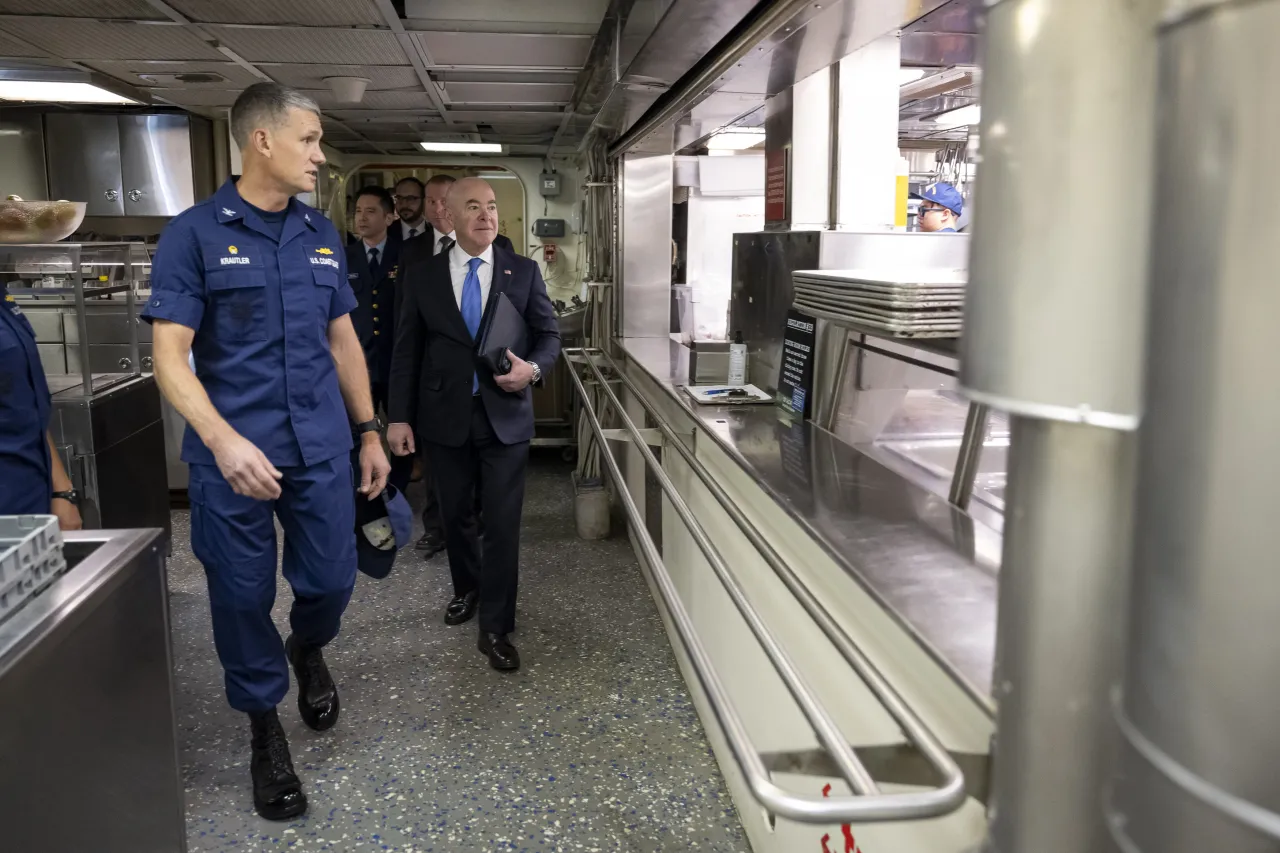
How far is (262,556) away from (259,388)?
0.39m

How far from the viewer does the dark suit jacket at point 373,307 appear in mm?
4141

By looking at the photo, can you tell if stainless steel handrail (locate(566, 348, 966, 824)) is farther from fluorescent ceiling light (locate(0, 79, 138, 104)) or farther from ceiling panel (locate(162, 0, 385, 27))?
fluorescent ceiling light (locate(0, 79, 138, 104))

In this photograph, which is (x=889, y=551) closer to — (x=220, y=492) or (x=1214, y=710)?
(x=1214, y=710)

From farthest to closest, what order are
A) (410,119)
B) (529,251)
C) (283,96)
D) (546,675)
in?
(529,251)
(410,119)
(546,675)
(283,96)

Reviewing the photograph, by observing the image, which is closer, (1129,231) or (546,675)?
(1129,231)

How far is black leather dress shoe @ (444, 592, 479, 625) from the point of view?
3.31m

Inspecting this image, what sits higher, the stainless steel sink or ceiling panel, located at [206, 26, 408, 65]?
ceiling panel, located at [206, 26, 408, 65]

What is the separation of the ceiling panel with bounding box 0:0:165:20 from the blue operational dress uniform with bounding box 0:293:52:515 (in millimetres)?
1557

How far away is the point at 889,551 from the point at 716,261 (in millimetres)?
4935

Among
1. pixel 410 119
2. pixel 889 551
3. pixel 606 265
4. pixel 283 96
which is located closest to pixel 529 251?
pixel 410 119

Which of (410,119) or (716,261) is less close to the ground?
(410,119)

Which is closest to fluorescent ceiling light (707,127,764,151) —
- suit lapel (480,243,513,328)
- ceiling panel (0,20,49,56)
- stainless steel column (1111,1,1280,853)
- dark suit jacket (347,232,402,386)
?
dark suit jacket (347,232,402,386)

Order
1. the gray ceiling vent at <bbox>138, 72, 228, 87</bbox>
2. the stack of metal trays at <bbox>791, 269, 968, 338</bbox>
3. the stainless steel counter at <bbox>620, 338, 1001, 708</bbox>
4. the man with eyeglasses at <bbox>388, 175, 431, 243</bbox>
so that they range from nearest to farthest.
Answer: the stainless steel counter at <bbox>620, 338, 1001, 708</bbox> < the stack of metal trays at <bbox>791, 269, 968, 338</bbox> < the gray ceiling vent at <bbox>138, 72, 228, 87</bbox> < the man with eyeglasses at <bbox>388, 175, 431, 243</bbox>

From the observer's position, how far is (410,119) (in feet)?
19.6
